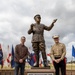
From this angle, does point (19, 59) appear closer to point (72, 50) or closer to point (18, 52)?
point (18, 52)

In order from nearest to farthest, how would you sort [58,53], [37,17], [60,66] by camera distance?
1. [58,53]
2. [60,66]
3. [37,17]

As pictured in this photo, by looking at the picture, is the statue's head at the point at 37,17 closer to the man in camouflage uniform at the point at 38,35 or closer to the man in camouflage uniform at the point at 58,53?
the man in camouflage uniform at the point at 38,35

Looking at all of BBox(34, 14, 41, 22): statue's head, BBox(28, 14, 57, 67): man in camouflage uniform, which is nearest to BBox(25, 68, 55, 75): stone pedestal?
BBox(28, 14, 57, 67): man in camouflage uniform

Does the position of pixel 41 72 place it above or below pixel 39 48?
below

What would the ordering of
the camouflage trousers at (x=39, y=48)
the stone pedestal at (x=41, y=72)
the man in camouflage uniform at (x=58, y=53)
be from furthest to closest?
the camouflage trousers at (x=39, y=48)
the stone pedestal at (x=41, y=72)
the man in camouflage uniform at (x=58, y=53)

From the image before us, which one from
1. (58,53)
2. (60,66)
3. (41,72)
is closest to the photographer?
(58,53)

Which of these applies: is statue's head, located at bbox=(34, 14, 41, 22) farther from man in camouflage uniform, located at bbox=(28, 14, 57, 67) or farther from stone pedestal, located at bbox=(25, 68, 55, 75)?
stone pedestal, located at bbox=(25, 68, 55, 75)

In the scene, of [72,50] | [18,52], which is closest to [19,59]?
[18,52]

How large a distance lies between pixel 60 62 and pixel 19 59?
1.77 m

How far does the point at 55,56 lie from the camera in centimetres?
1152

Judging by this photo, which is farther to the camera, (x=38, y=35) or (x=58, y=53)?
(x=38, y=35)

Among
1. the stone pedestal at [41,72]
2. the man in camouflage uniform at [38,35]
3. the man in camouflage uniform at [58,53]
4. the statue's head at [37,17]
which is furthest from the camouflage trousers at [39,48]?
the man in camouflage uniform at [58,53]

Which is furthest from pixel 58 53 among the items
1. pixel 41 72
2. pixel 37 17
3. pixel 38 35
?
pixel 37 17

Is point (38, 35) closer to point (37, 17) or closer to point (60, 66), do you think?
point (37, 17)
